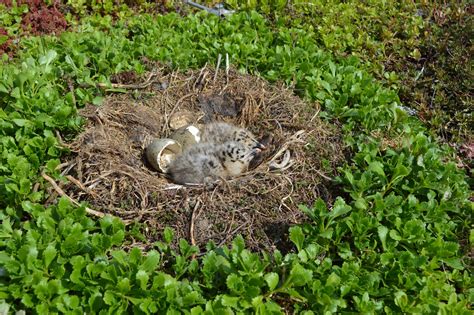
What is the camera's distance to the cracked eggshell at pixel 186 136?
17.2 ft

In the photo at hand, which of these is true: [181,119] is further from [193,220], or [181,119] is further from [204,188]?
[193,220]

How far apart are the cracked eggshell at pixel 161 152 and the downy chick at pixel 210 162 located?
70mm

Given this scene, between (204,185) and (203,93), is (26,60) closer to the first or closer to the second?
(203,93)

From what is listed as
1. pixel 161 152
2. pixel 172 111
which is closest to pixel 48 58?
pixel 172 111

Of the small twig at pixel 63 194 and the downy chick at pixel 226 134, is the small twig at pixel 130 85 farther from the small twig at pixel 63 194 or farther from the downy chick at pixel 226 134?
the small twig at pixel 63 194

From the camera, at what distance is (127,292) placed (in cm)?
352

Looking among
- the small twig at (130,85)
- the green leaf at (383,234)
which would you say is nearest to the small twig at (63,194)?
the small twig at (130,85)

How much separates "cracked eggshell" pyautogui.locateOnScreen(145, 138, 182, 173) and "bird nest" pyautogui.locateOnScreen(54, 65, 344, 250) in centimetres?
9

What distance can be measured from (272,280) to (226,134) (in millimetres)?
1988

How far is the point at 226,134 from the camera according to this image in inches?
208

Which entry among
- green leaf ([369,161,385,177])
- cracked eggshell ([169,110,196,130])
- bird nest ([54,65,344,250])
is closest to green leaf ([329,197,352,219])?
bird nest ([54,65,344,250])

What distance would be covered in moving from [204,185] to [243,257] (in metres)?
1.10

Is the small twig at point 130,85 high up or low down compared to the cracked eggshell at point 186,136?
up

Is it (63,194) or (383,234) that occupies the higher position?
(383,234)
